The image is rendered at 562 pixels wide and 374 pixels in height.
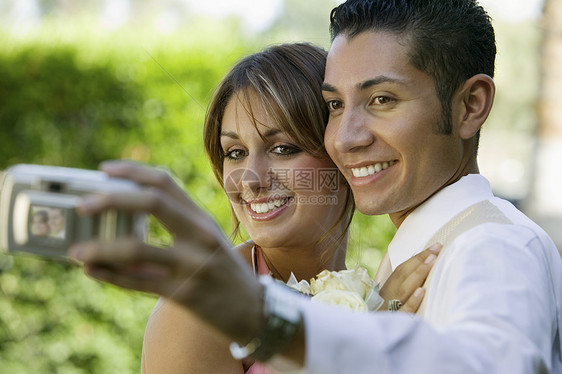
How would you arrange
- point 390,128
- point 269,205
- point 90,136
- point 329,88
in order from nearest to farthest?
point 390,128 → point 329,88 → point 269,205 → point 90,136

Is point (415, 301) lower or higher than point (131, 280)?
lower

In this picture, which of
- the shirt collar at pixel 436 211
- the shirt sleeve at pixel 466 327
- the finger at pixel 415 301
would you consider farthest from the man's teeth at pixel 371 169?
the shirt sleeve at pixel 466 327

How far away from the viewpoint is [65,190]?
3.49 feet

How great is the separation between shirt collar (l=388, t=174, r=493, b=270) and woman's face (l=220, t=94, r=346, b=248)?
62 cm

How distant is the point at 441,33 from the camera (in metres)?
2.19

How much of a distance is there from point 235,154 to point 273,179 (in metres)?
0.21

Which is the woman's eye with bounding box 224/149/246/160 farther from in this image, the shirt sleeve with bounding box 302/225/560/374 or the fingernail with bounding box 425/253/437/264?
the shirt sleeve with bounding box 302/225/560/374

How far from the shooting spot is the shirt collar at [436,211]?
198cm

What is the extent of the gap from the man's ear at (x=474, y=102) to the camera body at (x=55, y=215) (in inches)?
54.9

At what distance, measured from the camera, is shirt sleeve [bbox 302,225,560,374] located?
1.22m

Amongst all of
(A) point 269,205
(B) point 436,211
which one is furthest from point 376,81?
(A) point 269,205

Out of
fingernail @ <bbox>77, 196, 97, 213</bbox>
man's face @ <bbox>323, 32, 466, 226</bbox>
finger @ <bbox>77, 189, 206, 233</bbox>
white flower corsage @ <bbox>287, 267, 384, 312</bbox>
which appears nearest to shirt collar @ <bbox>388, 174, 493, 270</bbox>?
man's face @ <bbox>323, 32, 466, 226</bbox>

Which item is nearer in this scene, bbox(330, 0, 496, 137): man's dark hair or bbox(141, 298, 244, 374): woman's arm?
bbox(330, 0, 496, 137): man's dark hair

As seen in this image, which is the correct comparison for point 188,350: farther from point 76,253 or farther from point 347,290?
point 76,253
